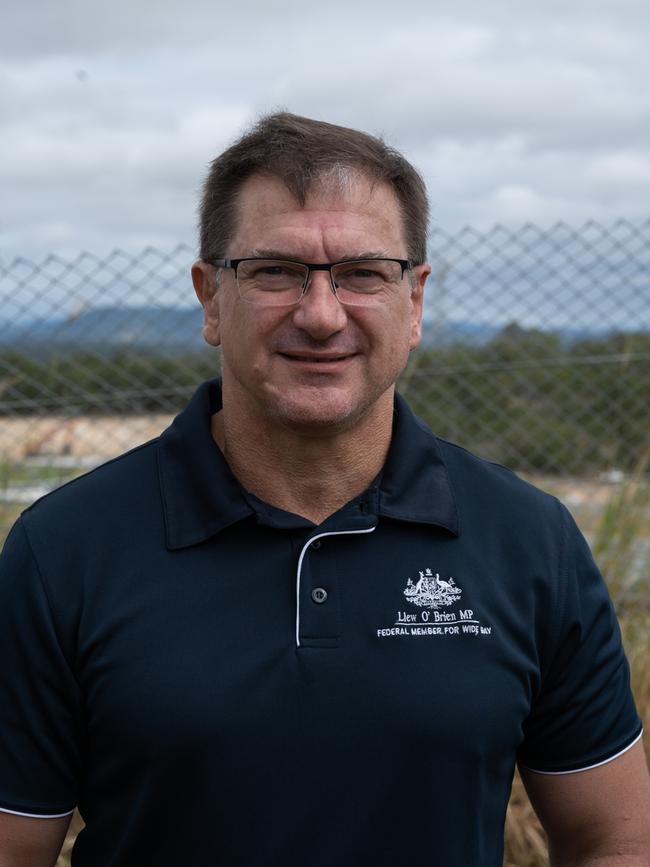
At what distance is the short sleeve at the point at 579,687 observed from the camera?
2.17 metres

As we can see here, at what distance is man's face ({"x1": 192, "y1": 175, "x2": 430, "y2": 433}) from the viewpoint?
2.05 m

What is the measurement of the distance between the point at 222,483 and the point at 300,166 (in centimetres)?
63

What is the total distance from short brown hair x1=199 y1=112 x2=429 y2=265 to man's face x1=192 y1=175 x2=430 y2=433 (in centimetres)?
3

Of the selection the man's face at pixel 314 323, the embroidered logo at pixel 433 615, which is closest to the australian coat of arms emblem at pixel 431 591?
the embroidered logo at pixel 433 615

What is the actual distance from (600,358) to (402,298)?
4015mm

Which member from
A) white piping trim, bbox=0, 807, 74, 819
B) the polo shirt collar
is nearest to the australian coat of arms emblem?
the polo shirt collar

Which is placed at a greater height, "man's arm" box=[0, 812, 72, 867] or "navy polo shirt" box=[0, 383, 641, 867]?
"navy polo shirt" box=[0, 383, 641, 867]

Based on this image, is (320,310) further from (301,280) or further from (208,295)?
(208,295)

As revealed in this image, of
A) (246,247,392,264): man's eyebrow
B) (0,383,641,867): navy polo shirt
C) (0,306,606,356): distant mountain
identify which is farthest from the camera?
(0,306,606,356): distant mountain

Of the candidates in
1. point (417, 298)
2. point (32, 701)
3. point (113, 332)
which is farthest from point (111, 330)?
point (32, 701)

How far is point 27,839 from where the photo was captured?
203cm

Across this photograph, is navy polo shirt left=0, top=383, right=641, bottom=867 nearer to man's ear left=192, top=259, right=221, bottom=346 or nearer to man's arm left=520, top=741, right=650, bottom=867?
man's arm left=520, top=741, right=650, bottom=867

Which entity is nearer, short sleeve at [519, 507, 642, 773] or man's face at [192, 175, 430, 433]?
man's face at [192, 175, 430, 433]

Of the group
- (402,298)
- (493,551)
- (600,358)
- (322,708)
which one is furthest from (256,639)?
(600,358)
